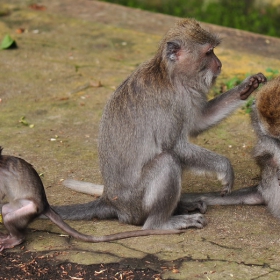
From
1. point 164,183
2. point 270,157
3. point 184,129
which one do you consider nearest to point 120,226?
point 164,183

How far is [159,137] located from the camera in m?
5.61

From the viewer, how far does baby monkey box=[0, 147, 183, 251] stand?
5.17m

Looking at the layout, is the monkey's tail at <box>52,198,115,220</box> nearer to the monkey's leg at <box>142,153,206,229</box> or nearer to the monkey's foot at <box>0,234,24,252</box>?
the monkey's leg at <box>142,153,206,229</box>

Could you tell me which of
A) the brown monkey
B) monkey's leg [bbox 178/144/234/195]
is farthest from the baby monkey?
the brown monkey

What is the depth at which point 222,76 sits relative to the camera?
864 cm

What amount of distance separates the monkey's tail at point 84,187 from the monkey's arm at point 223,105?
95cm

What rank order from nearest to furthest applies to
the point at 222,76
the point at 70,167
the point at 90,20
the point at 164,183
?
the point at 164,183 → the point at 70,167 → the point at 222,76 → the point at 90,20

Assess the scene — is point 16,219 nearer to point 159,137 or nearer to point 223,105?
point 159,137

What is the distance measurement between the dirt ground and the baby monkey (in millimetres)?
105

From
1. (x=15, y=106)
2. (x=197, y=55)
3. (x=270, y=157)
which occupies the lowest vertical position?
(x=15, y=106)

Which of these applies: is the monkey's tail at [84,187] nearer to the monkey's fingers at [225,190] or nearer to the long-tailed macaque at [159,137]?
the long-tailed macaque at [159,137]

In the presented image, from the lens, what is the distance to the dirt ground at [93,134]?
5.04 m

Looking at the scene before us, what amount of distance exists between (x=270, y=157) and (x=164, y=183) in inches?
38.3

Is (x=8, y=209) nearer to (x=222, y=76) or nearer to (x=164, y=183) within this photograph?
(x=164, y=183)
